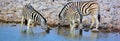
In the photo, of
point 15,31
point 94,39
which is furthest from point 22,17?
point 94,39

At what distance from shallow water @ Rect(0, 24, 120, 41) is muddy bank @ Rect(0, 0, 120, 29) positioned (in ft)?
2.99

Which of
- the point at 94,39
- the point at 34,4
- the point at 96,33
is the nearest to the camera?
the point at 94,39

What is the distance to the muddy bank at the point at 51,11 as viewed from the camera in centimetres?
1310

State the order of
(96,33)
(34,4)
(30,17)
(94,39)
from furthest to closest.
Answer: (34,4) < (30,17) < (96,33) < (94,39)

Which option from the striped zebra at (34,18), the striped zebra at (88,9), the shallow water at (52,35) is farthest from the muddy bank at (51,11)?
the shallow water at (52,35)

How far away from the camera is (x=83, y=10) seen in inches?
491

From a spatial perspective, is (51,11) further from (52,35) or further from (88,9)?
(52,35)

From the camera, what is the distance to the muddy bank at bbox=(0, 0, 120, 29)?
13100 millimetres

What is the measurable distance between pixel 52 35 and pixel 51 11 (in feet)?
9.31

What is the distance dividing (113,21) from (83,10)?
97 cm

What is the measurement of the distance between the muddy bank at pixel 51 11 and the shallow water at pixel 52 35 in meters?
0.91

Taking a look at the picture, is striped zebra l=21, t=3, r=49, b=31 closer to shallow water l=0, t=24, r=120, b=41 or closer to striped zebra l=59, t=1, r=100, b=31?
shallow water l=0, t=24, r=120, b=41

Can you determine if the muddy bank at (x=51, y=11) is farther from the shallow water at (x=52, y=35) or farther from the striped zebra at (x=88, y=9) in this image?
the shallow water at (x=52, y=35)

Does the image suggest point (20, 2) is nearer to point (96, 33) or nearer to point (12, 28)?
point (12, 28)
